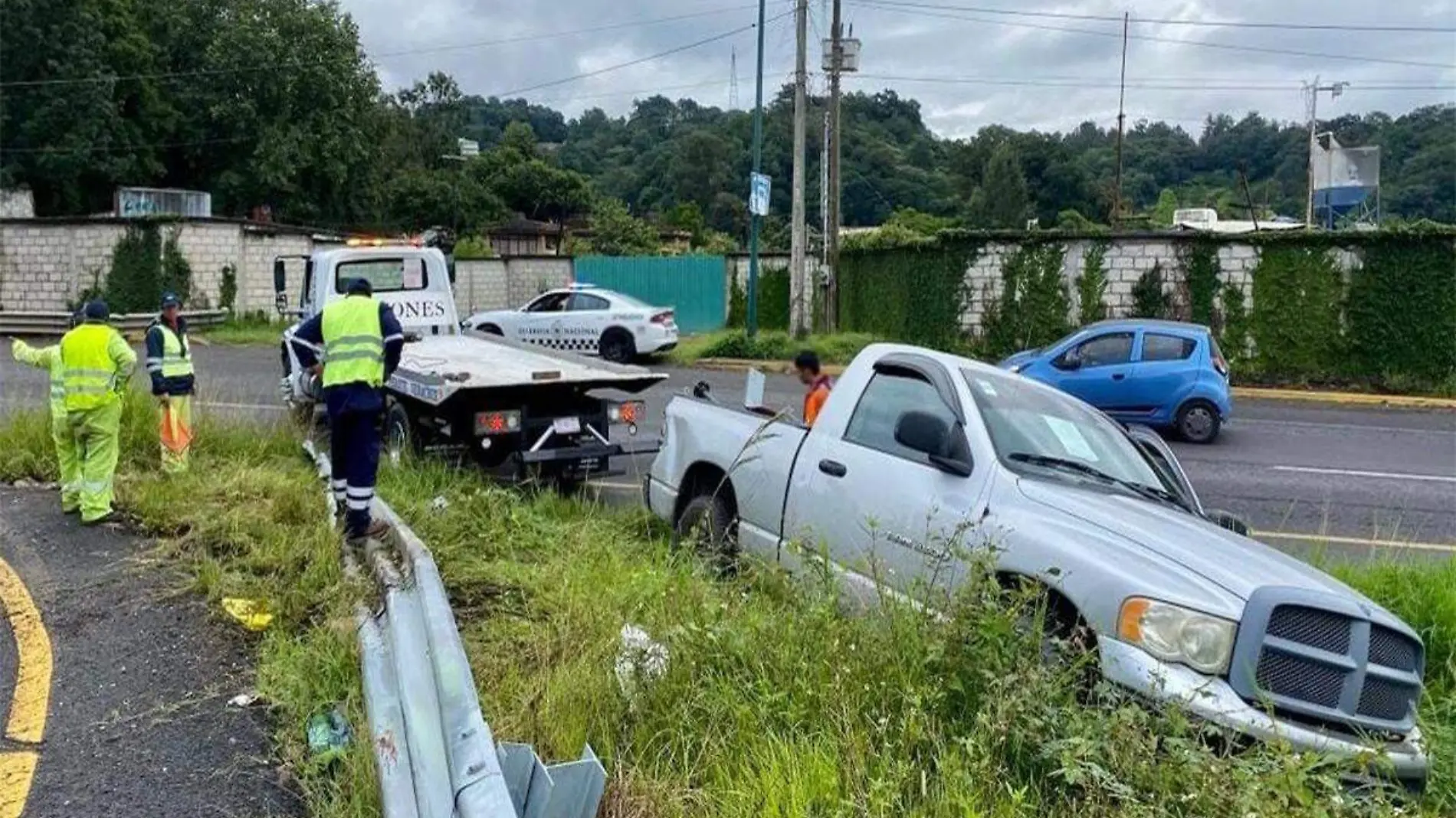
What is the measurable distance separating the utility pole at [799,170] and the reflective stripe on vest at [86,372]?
17.3 m

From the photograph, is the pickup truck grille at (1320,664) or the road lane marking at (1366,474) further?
the road lane marking at (1366,474)

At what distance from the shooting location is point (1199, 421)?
576 inches

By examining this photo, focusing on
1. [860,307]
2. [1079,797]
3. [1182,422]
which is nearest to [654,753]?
[1079,797]

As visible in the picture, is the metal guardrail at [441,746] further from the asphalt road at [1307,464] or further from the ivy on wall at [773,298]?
the ivy on wall at [773,298]

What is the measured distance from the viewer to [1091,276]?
2241cm

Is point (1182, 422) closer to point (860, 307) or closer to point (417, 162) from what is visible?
point (860, 307)

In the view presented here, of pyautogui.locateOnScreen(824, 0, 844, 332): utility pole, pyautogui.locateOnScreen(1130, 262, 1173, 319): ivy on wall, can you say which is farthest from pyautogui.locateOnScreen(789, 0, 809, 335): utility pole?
pyautogui.locateOnScreen(1130, 262, 1173, 319): ivy on wall

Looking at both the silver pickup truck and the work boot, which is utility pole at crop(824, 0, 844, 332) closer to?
the silver pickup truck

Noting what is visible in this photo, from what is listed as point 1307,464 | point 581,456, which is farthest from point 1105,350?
point 581,456

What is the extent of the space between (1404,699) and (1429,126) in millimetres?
62249

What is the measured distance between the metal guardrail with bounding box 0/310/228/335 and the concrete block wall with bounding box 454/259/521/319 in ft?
20.6

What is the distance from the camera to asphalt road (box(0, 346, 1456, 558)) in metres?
9.44

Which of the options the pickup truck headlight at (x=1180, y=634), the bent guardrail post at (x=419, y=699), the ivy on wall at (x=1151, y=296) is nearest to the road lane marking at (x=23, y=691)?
the bent guardrail post at (x=419, y=699)

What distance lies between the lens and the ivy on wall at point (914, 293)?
78.1 feet
